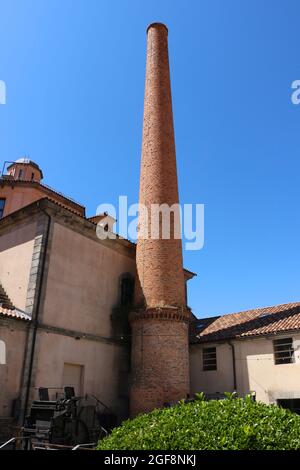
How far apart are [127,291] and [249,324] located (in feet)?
20.7

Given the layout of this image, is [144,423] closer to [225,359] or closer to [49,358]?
[49,358]

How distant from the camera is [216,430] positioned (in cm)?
546

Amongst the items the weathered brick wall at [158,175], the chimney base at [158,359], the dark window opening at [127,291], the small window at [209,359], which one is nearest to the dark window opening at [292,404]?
the small window at [209,359]

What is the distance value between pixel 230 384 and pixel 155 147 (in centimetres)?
1199

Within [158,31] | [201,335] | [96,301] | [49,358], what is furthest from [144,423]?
[158,31]

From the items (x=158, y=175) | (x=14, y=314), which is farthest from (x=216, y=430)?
(x=158, y=175)

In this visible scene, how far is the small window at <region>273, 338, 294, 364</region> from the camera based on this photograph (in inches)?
682

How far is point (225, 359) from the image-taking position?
19641mm

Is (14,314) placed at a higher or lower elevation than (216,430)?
higher

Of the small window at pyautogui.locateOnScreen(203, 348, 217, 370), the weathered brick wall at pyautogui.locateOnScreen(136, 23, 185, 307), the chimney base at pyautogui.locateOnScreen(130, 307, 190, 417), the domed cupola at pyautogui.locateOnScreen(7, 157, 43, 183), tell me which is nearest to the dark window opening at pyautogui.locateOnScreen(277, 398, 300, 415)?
the small window at pyautogui.locateOnScreen(203, 348, 217, 370)

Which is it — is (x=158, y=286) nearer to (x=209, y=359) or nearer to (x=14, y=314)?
(x=209, y=359)

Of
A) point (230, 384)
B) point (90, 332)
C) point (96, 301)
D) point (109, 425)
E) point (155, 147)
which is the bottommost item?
point (109, 425)

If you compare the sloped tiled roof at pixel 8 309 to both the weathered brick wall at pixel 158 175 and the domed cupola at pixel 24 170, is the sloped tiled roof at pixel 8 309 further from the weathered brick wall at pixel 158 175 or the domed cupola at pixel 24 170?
the domed cupola at pixel 24 170

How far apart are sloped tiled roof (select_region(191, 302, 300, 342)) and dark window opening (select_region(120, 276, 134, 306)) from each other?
4116 mm
